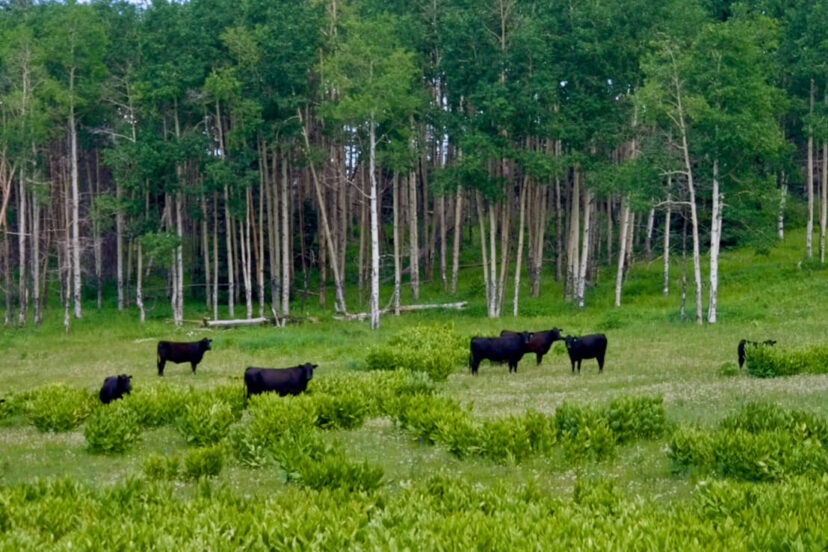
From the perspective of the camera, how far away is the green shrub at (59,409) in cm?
2144

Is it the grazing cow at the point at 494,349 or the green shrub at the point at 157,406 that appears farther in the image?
the grazing cow at the point at 494,349

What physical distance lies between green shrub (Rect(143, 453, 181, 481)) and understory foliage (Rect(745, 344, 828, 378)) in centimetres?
1689

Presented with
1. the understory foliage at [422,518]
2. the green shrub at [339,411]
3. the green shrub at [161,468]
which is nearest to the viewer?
the understory foliage at [422,518]

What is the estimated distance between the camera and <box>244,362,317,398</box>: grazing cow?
75.0 ft

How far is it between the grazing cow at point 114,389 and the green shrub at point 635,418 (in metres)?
12.4

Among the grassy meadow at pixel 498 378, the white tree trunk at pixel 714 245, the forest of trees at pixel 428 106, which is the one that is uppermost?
the forest of trees at pixel 428 106

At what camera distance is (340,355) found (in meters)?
35.9

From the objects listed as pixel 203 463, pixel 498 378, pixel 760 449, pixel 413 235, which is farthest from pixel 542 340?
pixel 413 235

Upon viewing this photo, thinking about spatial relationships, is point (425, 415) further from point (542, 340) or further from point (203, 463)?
point (542, 340)

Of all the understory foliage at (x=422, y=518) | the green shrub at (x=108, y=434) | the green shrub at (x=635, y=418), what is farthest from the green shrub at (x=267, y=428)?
the green shrub at (x=635, y=418)

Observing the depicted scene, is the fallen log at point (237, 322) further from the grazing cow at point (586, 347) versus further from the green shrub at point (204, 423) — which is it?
the green shrub at point (204, 423)

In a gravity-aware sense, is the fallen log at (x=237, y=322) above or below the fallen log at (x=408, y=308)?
below

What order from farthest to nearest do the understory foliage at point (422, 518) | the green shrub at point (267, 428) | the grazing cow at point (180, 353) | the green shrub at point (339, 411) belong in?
the grazing cow at point (180, 353), the green shrub at point (339, 411), the green shrub at point (267, 428), the understory foliage at point (422, 518)

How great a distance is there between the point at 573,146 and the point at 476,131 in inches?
223
